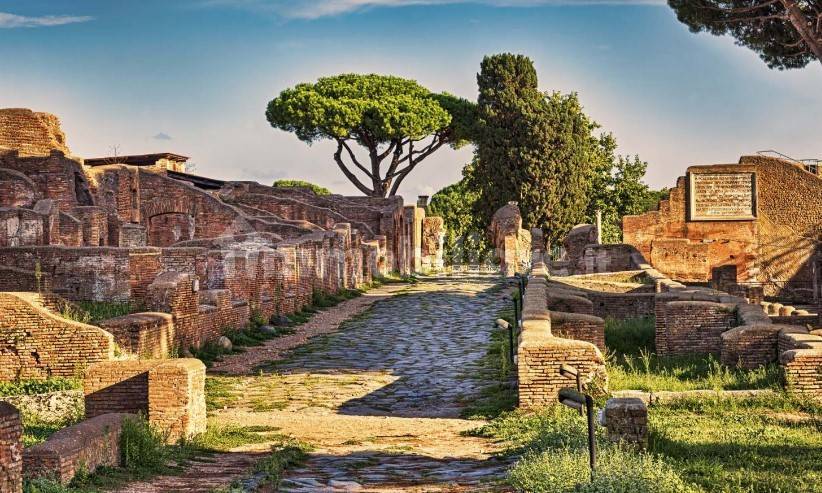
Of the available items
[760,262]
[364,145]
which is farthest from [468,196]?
[760,262]

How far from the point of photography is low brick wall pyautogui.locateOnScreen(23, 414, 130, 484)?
8.34 metres

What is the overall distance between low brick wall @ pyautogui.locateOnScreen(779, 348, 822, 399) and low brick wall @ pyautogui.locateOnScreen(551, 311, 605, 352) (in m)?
3.38

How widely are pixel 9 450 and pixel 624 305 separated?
1357 cm

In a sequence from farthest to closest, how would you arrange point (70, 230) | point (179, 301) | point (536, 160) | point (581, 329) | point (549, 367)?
point (536, 160)
point (70, 230)
point (179, 301)
point (581, 329)
point (549, 367)

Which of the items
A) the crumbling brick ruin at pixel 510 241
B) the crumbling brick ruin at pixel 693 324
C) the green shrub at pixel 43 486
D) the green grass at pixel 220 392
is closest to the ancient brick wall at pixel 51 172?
the crumbling brick ruin at pixel 510 241

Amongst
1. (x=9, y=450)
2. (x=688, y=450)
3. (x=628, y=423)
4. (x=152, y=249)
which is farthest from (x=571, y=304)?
(x=9, y=450)

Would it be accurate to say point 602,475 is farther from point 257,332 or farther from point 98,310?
point 257,332

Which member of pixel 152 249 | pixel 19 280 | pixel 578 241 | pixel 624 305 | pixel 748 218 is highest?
pixel 748 218

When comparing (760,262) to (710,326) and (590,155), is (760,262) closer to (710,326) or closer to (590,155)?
(710,326)

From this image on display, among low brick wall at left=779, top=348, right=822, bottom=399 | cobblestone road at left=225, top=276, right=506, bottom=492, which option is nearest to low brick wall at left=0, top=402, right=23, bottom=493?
cobblestone road at left=225, top=276, right=506, bottom=492

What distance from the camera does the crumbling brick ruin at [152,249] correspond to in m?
15.0

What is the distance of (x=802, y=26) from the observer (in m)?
19.6

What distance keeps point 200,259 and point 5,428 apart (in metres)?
13.4

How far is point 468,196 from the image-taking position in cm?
7444
